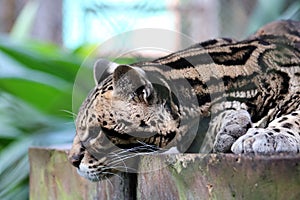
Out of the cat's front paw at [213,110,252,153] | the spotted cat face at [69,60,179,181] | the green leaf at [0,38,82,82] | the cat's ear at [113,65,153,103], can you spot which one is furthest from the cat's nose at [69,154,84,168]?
the green leaf at [0,38,82,82]

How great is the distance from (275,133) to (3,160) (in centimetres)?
100

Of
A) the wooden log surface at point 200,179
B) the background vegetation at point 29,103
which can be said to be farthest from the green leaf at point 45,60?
the wooden log surface at point 200,179

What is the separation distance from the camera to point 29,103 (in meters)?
2.25

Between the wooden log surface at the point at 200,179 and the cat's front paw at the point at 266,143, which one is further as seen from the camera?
the cat's front paw at the point at 266,143

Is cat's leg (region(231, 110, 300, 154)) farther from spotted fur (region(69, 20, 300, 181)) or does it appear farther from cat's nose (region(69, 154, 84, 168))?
cat's nose (region(69, 154, 84, 168))

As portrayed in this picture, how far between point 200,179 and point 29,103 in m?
1.21

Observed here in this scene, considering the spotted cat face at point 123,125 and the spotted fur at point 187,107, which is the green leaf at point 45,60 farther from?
the spotted cat face at point 123,125

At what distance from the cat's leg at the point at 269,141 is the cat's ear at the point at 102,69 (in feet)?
1.21

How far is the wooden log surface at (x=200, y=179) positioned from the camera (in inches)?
41.6

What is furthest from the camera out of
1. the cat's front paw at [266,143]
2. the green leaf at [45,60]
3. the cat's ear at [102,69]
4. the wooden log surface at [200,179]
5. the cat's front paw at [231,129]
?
the green leaf at [45,60]

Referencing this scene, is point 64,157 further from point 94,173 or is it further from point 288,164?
point 288,164

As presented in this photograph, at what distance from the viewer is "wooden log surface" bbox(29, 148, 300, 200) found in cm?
106

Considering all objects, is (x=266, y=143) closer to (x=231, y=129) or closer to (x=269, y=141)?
(x=269, y=141)

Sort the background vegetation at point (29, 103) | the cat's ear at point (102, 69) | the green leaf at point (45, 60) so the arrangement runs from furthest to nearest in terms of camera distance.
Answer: the green leaf at point (45, 60) → the background vegetation at point (29, 103) → the cat's ear at point (102, 69)
